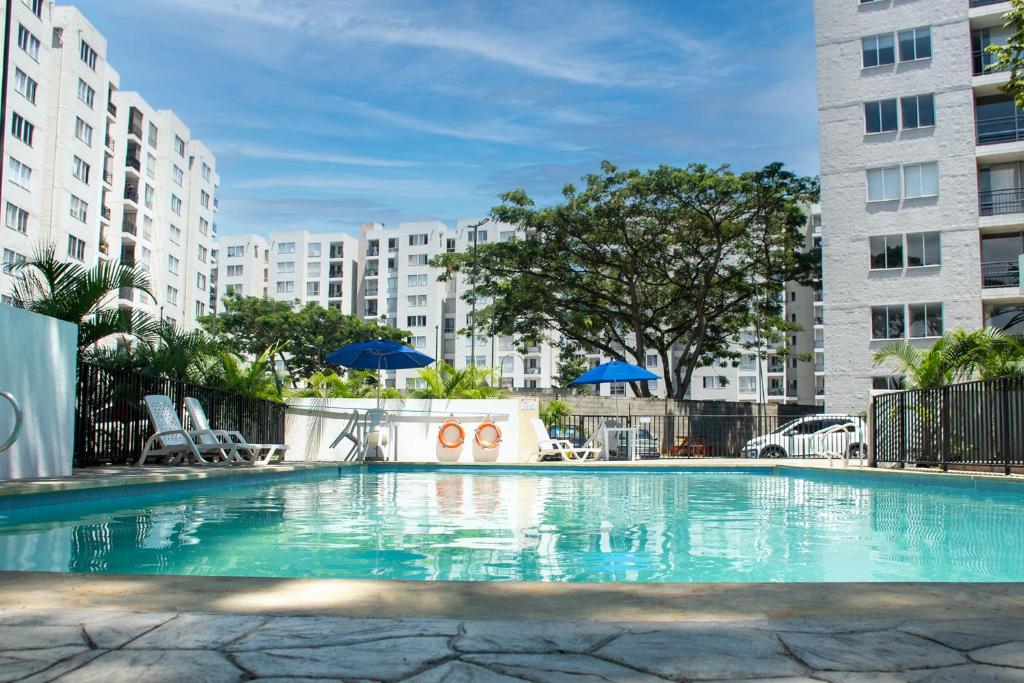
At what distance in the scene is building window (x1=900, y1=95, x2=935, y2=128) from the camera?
31266mm

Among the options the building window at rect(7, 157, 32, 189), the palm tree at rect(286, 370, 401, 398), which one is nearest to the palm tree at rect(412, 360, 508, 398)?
the palm tree at rect(286, 370, 401, 398)

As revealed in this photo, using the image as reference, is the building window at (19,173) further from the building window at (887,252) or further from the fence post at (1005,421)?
the fence post at (1005,421)

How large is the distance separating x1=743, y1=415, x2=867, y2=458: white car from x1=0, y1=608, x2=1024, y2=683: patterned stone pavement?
2112 centimetres

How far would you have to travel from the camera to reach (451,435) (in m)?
18.6

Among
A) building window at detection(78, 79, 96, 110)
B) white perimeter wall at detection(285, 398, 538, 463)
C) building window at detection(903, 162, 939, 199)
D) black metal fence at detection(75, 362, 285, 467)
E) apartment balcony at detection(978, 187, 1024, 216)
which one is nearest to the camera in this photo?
black metal fence at detection(75, 362, 285, 467)

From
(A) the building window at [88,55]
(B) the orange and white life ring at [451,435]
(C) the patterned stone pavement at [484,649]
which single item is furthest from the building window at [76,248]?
(C) the patterned stone pavement at [484,649]

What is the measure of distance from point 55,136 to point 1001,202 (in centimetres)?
4642

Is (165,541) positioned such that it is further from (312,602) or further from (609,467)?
(609,467)

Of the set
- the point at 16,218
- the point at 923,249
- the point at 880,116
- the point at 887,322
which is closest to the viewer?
the point at 923,249

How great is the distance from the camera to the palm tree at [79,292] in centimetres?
1202

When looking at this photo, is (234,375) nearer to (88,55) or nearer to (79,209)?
(79,209)

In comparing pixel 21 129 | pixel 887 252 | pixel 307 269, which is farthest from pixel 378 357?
pixel 307 269

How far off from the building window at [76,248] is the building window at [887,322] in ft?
138

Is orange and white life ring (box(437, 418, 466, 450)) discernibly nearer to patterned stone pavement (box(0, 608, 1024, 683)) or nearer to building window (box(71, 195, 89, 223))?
patterned stone pavement (box(0, 608, 1024, 683))
